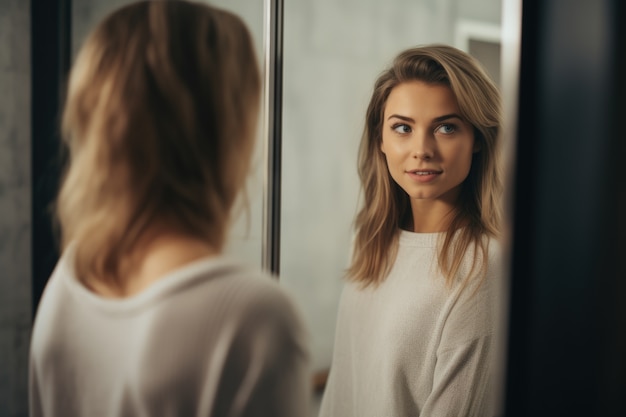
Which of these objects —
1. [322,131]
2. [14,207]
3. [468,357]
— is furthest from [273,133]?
[14,207]

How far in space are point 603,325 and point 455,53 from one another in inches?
18.9

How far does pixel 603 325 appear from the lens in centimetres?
46

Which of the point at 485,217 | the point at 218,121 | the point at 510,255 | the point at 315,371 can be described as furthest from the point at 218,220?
the point at 315,371

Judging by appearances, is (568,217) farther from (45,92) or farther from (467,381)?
(45,92)

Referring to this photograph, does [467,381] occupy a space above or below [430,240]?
below

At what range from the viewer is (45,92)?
1.47m

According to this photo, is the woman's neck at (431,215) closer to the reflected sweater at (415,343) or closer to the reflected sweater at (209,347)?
the reflected sweater at (415,343)

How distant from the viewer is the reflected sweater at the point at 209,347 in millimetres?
505

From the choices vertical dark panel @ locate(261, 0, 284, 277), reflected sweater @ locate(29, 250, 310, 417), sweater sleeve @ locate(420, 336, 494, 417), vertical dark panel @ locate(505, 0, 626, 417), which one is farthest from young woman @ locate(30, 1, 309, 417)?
vertical dark panel @ locate(261, 0, 284, 277)

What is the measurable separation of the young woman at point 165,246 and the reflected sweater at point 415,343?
0.33 metres

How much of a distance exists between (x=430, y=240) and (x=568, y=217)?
41 centimetres

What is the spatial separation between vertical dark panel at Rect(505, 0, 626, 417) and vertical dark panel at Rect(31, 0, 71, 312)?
128 cm

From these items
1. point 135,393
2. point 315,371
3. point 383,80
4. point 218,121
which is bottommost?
point 315,371

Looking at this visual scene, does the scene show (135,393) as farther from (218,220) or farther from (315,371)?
(315,371)
